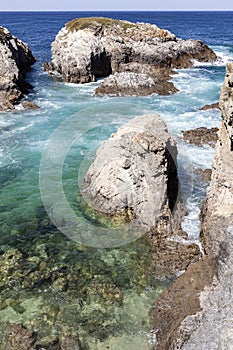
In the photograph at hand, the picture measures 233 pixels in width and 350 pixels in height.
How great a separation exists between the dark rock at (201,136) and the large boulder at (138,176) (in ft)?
28.2

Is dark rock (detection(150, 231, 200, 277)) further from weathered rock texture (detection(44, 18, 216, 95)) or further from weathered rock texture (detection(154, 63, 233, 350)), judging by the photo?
weathered rock texture (detection(44, 18, 216, 95))

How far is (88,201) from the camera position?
19.7m

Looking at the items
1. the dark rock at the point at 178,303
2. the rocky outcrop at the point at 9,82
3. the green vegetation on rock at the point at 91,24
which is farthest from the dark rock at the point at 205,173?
the green vegetation on rock at the point at 91,24

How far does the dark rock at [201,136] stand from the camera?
91.9 ft

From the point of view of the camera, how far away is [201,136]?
2881cm

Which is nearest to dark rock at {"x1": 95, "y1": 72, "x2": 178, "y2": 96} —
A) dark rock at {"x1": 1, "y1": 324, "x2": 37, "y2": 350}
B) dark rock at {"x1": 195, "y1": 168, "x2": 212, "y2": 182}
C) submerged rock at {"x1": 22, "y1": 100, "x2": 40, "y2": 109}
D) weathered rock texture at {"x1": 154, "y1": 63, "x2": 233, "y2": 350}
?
submerged rock at {"x1": 22, "y1": 100, "x2": 40, "y2": 109}

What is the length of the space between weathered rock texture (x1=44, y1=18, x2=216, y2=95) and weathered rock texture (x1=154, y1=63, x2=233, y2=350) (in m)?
29.5

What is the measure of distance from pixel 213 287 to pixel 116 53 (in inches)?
1852

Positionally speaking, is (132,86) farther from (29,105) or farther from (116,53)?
(29,105)

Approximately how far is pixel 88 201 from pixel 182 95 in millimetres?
27843

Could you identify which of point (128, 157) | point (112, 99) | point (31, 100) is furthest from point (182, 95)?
point (128, 157)

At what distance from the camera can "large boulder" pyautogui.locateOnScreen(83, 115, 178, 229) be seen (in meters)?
17.5

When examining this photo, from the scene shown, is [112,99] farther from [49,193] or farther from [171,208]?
[171,208]

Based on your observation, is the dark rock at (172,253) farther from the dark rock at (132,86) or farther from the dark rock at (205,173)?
the dark rock at (132,86)
